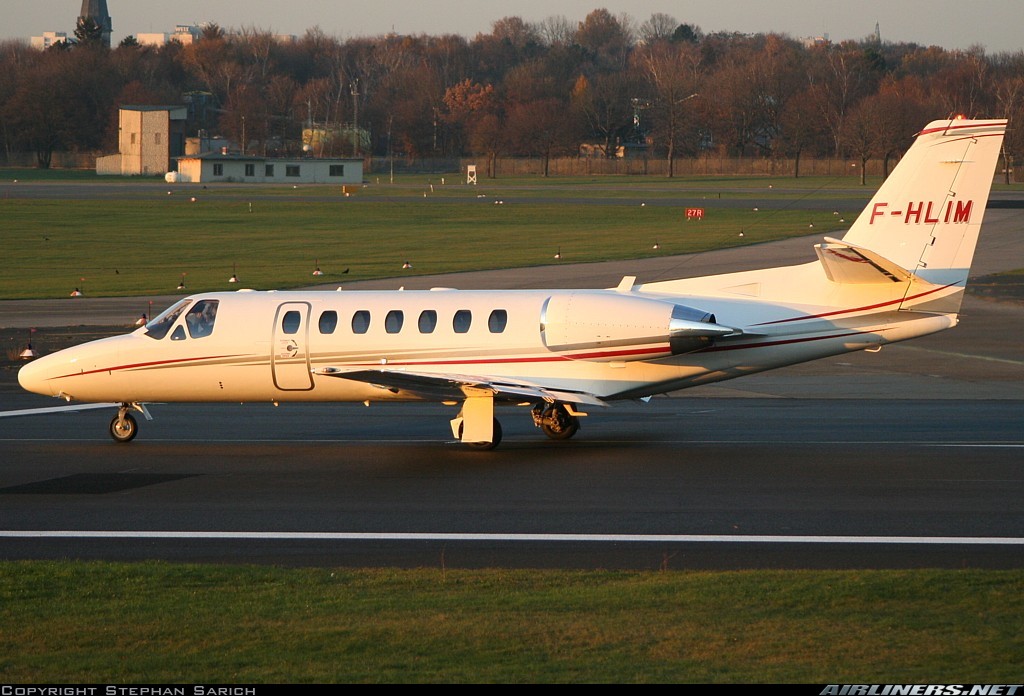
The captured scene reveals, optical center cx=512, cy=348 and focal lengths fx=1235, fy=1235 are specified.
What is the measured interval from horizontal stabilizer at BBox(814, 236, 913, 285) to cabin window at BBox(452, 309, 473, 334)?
5.53m

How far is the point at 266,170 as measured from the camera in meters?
126

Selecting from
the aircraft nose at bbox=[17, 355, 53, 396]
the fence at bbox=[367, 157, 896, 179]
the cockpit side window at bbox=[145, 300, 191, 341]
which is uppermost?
the fence at bbox=[367, 157, 896, 179]

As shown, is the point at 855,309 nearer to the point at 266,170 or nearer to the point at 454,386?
the point at 454,386

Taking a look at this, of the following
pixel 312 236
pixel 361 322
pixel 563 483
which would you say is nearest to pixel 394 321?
pixel 361 322

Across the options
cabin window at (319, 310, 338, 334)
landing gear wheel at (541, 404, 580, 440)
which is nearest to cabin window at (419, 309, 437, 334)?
cabin window at (319, 310, 338, 334)

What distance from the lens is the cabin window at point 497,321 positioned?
19641 millimetres

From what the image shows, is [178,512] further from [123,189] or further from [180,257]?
[123,189]

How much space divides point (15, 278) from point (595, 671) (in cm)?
4377

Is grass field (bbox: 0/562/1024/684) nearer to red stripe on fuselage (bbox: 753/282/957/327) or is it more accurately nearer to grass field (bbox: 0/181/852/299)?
red stripe on fuselage (bbox: 753/282/957/327)

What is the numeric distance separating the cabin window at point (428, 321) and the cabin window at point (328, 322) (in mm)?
1443

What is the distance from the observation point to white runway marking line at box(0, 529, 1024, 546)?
45.0 ft

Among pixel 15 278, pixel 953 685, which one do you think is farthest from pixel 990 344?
pixel 15 278

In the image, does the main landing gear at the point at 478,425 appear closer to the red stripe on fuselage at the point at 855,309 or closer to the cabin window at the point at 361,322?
the cabin window at the point at 361,322

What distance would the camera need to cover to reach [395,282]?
44375mm
